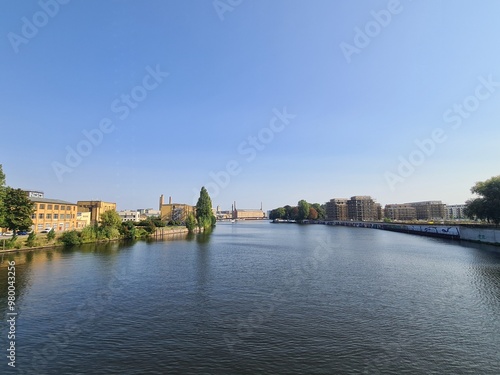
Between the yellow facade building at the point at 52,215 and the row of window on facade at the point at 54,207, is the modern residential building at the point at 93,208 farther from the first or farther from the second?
the row of window on facade at the point at 54,207

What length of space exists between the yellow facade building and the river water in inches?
1893

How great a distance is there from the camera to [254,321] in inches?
990

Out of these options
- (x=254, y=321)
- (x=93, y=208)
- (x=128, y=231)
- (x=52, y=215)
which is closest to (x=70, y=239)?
(x=52, y=215)

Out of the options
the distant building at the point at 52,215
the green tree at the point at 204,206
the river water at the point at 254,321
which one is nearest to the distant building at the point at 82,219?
the distant building at the point at 52,215

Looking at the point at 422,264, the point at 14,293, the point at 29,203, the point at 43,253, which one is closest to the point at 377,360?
the point at 14,293

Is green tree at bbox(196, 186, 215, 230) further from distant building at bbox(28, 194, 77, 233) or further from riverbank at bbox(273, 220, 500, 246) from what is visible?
riverbank at bbox(273, 220, 500, 246)

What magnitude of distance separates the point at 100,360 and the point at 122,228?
89.8m

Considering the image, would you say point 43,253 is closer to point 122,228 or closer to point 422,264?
point 122,228

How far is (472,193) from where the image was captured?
89.9 m

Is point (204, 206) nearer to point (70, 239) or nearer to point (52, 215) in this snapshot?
point (52, 215)

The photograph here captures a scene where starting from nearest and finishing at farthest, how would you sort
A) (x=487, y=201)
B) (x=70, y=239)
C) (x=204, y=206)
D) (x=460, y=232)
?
(x=70, y=239), (x=487, y=201), (x=460, y=232), (x=204, y=206)

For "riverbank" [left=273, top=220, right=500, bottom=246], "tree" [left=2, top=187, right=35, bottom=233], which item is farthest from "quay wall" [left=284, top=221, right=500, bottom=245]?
"tree" [left=2, top=187, right=35, bottom=233]

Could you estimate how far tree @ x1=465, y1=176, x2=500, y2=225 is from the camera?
80188mm

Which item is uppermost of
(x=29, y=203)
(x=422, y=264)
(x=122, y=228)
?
(x=29, y=203)
